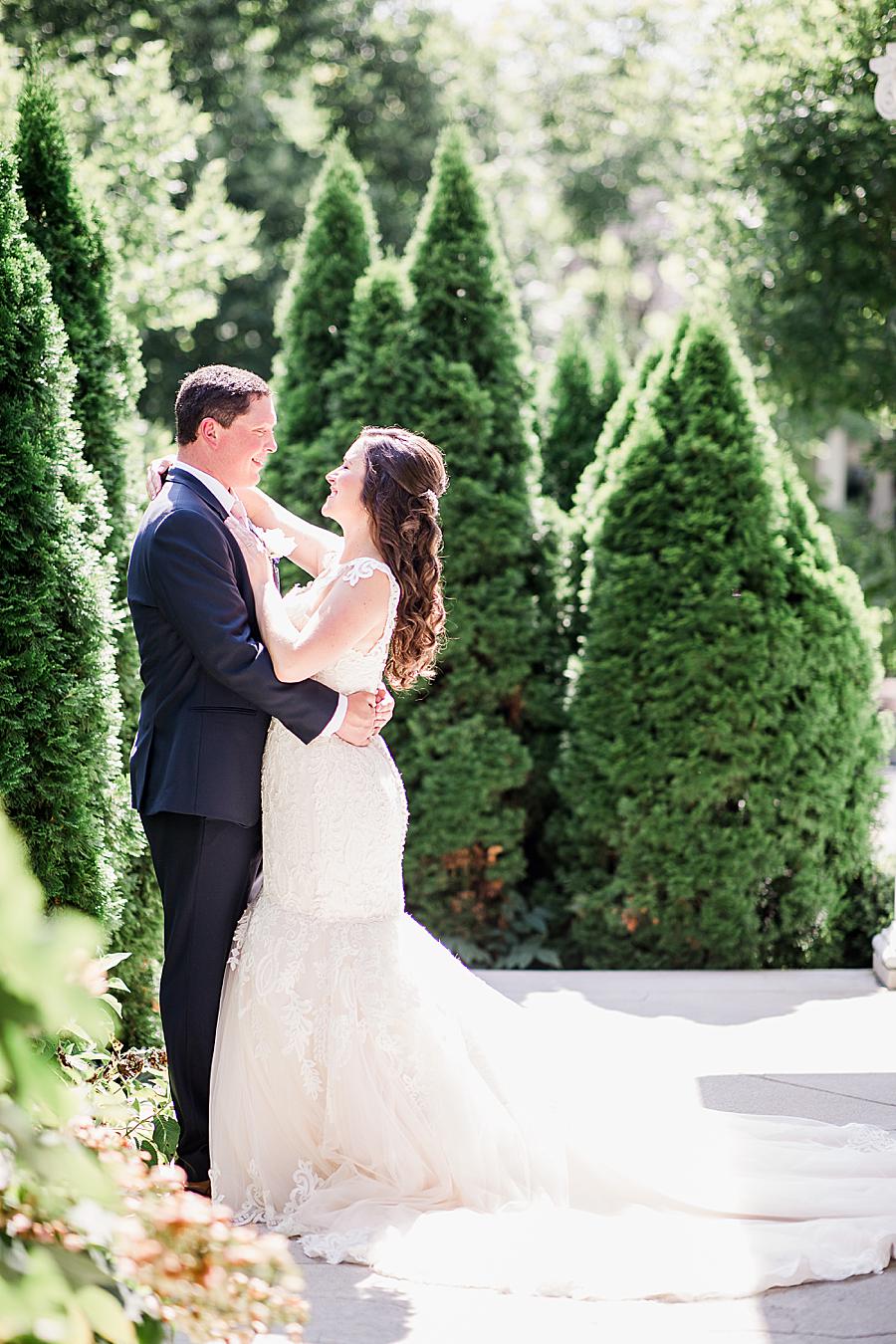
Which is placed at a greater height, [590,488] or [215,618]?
[590,488]

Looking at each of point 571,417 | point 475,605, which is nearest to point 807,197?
point 571,417

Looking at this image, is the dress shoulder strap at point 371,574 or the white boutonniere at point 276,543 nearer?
the dress shoulder strap at point 371,574

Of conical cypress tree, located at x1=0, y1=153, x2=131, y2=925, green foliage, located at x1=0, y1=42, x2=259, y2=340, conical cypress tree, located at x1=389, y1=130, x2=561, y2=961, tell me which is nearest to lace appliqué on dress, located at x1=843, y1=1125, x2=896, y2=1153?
conical cypress tree, located at x1=0, y1=153, x2=131, y2=925

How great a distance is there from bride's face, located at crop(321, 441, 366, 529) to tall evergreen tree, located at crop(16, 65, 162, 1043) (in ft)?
4.33

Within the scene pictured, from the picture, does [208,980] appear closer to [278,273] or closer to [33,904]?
[33,904]

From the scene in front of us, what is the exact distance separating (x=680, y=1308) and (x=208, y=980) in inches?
56.8

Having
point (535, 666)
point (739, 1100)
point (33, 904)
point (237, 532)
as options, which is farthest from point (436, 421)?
point (33, 904)

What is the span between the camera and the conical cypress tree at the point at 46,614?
399cm

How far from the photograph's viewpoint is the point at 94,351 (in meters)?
4.86

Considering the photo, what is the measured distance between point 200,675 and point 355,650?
42 cm

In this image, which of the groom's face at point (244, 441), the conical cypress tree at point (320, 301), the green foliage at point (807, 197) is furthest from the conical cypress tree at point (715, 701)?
the green foliage at point (807, 197)

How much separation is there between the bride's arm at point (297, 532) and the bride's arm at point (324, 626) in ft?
1.93

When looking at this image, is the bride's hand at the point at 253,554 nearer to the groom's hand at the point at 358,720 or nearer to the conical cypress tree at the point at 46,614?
the groom's hand at the point at 358,720

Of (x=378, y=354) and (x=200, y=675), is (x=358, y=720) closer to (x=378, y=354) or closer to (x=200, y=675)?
(x=200, y=675)
